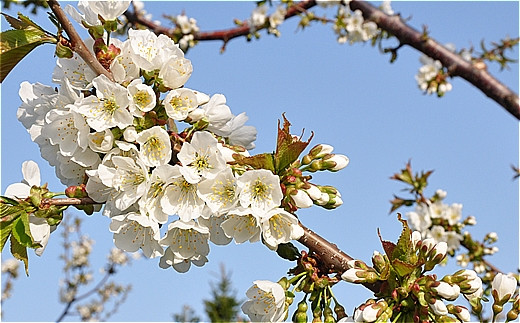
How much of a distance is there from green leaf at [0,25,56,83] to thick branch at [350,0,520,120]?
2.84 meters

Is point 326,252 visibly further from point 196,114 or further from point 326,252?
point 196,114

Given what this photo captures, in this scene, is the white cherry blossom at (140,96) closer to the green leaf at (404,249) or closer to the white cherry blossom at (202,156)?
the white cherry blossom at (202,156)

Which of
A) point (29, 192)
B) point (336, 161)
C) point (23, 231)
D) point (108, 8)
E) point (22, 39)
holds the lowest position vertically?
point (23, 231)

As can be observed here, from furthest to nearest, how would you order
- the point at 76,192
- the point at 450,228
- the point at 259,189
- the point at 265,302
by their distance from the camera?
the point at 450,228 < the point at 265,302 < the point at 76,192 < the point at 259,189

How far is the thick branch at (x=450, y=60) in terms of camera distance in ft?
10.9

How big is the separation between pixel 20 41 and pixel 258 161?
2.02 feet

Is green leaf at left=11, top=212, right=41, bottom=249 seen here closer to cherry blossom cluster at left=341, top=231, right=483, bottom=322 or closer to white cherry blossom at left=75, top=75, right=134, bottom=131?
white cherry blossom at left=75, top=75, right=134, bottom=131

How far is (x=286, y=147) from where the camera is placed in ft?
3.69

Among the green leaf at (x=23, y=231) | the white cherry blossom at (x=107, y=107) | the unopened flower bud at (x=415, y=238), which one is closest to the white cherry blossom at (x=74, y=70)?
the white cherry blossom at (x=107, y=107)

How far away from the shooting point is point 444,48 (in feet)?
12.2

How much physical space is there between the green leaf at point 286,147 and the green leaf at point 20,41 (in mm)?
571

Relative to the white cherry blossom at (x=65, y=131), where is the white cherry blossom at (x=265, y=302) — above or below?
below

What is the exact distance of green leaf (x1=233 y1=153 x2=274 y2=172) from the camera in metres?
1.12

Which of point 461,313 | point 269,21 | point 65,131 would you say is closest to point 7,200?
point 65,131
